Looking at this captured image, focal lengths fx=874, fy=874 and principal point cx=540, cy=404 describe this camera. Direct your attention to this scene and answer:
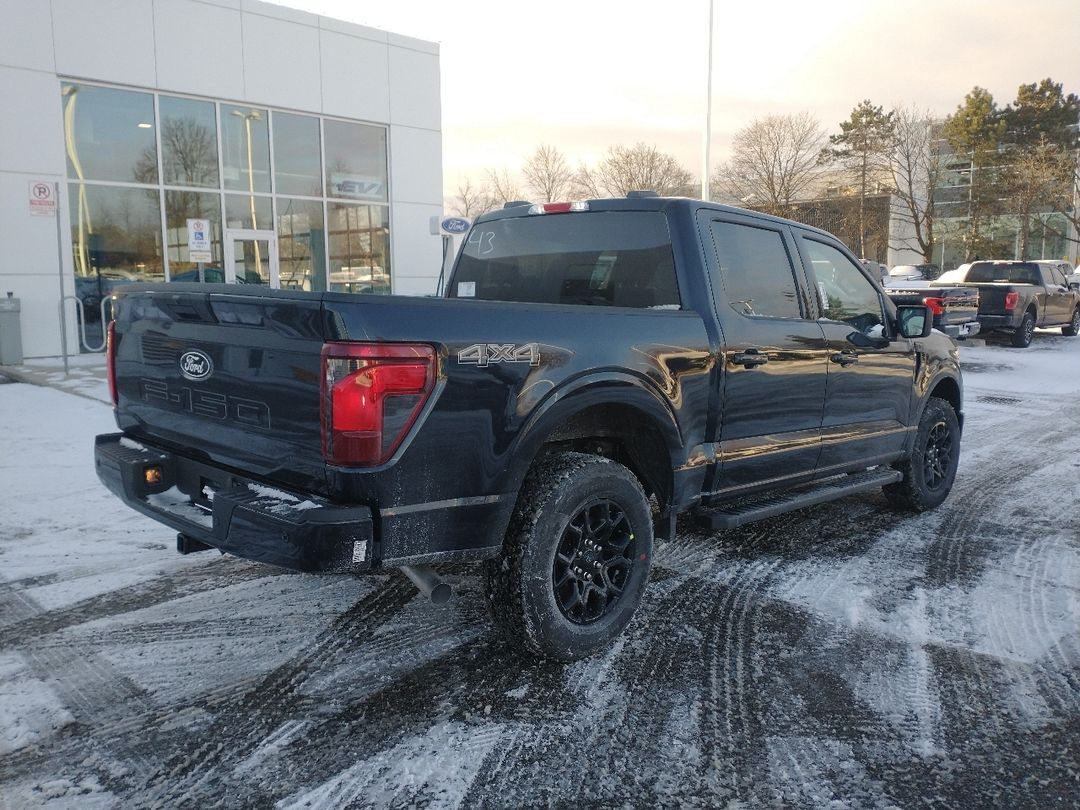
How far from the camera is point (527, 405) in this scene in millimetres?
3170

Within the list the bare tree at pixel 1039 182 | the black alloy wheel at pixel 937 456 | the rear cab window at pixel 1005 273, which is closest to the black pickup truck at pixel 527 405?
the black alloy wheel at pixel 937 456

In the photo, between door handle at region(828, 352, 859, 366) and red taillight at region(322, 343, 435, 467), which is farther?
door handle at region(828, 352, 859, 366)

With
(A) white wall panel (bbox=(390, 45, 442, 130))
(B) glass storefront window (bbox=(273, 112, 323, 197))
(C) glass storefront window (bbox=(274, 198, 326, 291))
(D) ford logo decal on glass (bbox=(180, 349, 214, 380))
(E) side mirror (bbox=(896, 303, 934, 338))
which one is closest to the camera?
(D) ford logo decal on glass (bbox=(180, 349, 214, 380))

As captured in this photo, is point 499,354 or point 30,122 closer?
point 499,354

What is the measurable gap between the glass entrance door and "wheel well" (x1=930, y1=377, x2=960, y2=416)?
14.1 m

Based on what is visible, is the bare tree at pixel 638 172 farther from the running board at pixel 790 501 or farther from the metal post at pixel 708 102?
the running board at pixel 790 501

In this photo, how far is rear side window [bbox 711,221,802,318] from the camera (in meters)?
4.27

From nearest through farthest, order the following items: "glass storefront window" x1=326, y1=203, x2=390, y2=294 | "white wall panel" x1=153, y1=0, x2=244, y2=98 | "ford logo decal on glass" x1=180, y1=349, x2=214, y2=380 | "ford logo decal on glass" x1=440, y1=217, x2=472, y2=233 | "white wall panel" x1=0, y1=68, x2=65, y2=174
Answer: "ford logo decal on glass" x1=180, y1=349, x2=214, y2=380, "white wall panel" x1=0, y1=68, x2=65, y2=174, "white wall panel" x1=153, y1=0, x2=244, y2=98, "ford logo decal on glass" x1=440, y1=217, x2=472, y2=233, "glass storefront window" x1=326, y1=203, x2=390, y2=294

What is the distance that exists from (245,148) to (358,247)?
10.4 feet

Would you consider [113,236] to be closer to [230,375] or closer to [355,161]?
[355,161]

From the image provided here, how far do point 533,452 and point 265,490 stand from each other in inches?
37.7

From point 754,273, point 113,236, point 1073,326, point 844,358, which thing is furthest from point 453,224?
point 1073,326

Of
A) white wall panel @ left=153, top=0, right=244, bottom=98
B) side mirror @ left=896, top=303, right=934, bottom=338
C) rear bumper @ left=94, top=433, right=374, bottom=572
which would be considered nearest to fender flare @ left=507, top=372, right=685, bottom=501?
rear bumper @ left=94, top=433, right=374, bottom=572

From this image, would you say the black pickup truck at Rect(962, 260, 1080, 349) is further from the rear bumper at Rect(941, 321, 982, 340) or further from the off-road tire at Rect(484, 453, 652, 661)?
the off-road tire at Rect(484, 453, 652, 661)
